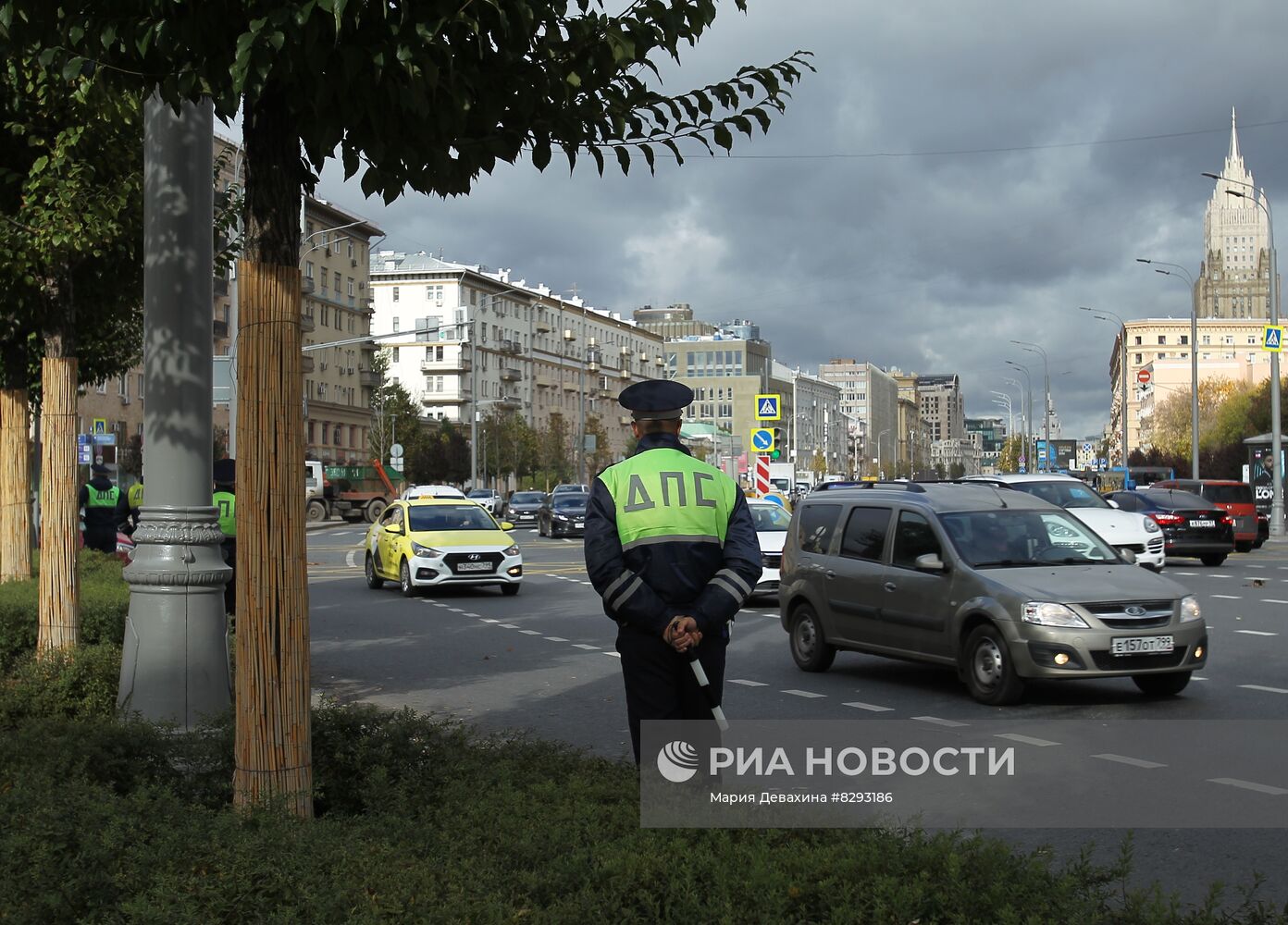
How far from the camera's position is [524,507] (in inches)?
2630

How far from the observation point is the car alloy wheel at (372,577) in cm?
2703

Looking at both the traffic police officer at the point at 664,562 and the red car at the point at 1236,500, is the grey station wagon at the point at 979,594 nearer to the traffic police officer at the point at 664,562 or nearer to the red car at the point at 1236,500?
the traffic police officer at the point at 664,562

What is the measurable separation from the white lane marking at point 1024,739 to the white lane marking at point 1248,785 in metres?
1.41

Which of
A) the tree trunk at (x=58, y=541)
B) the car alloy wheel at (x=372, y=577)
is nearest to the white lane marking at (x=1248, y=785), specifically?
the tree trunk at (x=58, y=541)

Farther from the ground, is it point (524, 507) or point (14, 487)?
point (14, 487)

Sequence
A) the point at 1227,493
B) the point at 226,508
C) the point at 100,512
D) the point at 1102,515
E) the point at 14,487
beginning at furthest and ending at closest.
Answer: the point at 1227,493 < the point at 1102,515 < the point at 100,512 < the point at 14,487 < the point at 226,508

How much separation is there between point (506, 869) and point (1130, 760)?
18.8ft

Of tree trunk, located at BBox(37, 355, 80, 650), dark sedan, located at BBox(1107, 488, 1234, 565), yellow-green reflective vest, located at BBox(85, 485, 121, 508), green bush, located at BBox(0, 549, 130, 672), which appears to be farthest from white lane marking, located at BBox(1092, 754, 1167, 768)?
dark sedan, located at BBox(1107, 488, 1234, 565)

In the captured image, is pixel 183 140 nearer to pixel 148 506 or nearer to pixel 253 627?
pixel 148 506

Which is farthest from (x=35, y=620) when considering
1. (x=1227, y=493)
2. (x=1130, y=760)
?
(x=1227, y=493)

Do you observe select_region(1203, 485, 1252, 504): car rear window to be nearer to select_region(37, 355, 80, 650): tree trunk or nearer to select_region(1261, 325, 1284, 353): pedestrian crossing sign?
select_region(1261, 325, 1284, 353): pedestrian crossing sign

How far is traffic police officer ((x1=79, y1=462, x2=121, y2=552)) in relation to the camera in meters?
24.4

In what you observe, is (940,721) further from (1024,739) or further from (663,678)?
(663,678)

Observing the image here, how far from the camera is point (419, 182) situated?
5867mm
